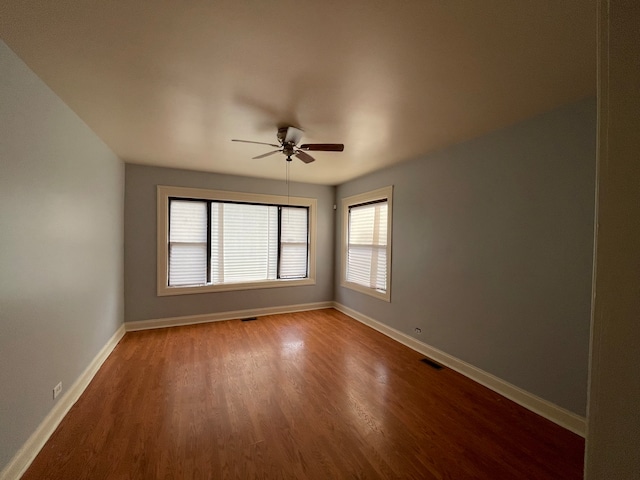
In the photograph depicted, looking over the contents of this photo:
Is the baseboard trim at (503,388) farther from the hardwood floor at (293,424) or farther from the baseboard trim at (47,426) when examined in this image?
the baseboard trim at (47,426)

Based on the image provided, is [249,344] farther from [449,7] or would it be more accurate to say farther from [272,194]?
[449,7]

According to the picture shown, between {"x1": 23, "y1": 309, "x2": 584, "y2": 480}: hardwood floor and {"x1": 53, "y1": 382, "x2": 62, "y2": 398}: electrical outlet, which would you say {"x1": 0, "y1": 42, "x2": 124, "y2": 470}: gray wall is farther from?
{"x1": 23, "y1": 309, "x2": 584, "y2": 480}: hardwood floor

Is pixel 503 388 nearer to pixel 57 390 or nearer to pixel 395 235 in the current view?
pixel 395 235

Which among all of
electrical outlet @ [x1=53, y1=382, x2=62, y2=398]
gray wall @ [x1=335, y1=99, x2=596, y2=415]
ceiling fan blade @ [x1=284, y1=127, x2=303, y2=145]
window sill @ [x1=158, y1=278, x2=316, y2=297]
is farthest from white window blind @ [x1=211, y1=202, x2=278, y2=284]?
gray wall @ [x1=335, y1=99, x2=596, y2=415]

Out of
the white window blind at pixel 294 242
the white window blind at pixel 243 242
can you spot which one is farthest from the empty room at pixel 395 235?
the white window blind at pixel 294 242

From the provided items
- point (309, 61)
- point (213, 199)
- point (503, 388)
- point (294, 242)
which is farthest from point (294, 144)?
point (503, 388)

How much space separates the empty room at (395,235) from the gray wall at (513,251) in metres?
0.02

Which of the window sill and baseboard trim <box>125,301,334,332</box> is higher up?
the window sill

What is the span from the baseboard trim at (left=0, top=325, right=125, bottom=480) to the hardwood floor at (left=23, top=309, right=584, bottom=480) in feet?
0.15

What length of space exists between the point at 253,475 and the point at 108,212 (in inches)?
127

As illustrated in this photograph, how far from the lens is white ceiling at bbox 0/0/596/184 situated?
1.27m

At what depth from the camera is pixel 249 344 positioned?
11.5ft

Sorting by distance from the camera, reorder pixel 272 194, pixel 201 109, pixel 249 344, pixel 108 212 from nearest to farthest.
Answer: pixel 201 109 → pixel 108 212 → pixel 249 344 → pixel 272 194

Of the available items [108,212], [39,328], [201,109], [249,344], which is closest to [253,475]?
[39,328]
